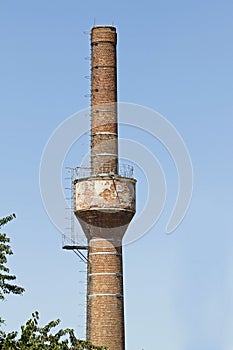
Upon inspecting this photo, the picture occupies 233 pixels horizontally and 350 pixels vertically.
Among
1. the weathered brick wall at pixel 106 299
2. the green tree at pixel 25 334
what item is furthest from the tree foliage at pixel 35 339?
the weathered brick wall at pixel 106 299

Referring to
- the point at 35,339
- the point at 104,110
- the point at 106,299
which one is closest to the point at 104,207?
the point at 106,299

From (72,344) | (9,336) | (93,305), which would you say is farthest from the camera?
(93,305)

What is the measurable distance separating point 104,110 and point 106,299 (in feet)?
32.7

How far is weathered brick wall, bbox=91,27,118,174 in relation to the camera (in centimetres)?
6047

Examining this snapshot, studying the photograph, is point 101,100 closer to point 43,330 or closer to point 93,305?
point 93,305

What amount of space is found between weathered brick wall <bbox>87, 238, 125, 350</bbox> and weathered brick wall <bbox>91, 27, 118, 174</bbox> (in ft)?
14.9

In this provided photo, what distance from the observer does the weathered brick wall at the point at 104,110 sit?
60.5 metres

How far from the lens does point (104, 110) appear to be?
60.7 meters

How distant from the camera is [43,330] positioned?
3538cm

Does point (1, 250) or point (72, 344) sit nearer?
point (1, 250)

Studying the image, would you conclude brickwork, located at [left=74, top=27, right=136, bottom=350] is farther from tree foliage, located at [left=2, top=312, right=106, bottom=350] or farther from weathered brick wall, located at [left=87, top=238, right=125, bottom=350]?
tree foliage, located at [left=2, top=312, right=106, bottom=350]

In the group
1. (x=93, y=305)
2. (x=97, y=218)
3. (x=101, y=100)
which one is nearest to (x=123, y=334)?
(x=93, y=305)

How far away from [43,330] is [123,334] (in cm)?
2379

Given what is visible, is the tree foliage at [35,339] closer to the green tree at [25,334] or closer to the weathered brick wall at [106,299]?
the green tree at [25,334]
